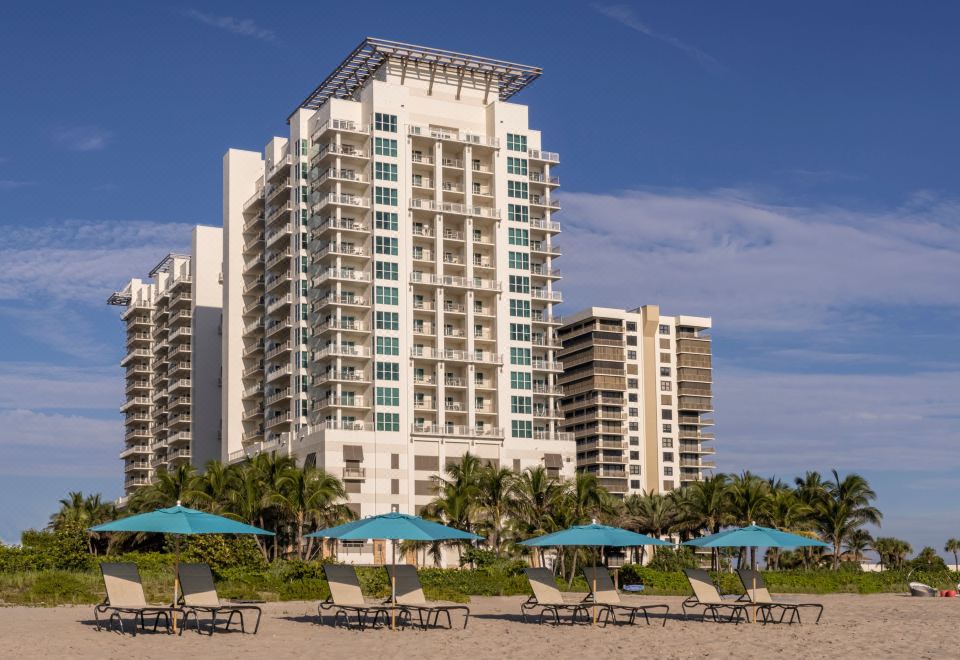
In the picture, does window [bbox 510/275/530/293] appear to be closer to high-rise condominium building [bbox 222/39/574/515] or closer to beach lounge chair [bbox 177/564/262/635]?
high-rise condominium building [bbox 222/39/574/515]

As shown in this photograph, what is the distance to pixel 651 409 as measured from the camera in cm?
13612

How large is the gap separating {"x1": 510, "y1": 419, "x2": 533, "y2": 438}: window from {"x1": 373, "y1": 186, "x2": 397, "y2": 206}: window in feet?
60.4

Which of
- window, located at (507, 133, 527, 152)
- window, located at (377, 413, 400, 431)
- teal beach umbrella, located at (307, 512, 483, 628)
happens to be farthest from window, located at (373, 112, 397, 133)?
teal beach umbrella, located at (307, 512, 483, 628)

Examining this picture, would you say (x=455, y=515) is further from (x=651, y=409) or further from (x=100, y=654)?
(x=651, y=409)

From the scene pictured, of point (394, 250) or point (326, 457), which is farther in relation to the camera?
point (394, 250)

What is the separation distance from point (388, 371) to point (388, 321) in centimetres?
366

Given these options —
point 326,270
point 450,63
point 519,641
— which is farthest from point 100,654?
point 450,63

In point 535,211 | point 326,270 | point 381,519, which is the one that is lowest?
point 381,519

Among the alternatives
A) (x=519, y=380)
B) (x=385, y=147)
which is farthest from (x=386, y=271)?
(x=519, y=380)

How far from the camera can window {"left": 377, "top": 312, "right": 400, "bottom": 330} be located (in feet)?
286

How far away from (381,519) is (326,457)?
53972mm

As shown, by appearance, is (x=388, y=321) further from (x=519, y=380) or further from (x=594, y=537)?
(x=594, y=537)

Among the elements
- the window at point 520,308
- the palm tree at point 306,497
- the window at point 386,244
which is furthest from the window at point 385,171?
the palm tree at point 306,497

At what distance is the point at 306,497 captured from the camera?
7250 cm
